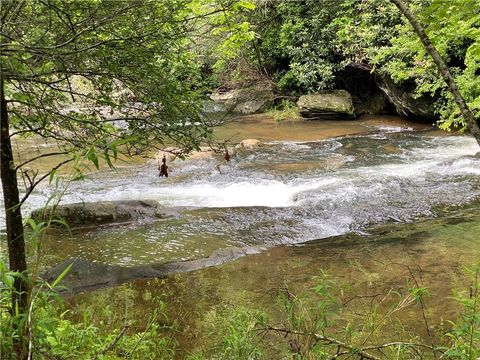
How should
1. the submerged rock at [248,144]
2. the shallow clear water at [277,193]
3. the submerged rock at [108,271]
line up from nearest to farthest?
1. the submerged rock at [108,271]
2. the shallow clear water at [277,193]
3. the submerged rock at [248,144]

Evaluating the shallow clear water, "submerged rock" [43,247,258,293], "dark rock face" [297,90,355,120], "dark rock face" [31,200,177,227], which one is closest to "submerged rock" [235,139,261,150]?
the shallow clear water

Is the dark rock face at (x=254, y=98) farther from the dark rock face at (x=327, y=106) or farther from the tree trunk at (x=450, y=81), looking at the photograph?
the tree trunk at (x=450, y=81)

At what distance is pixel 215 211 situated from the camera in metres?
7.35

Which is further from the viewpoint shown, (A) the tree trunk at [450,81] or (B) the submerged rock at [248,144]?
(B) the submerged rock at [248,144]

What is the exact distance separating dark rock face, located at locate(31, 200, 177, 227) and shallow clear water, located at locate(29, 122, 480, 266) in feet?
0.71

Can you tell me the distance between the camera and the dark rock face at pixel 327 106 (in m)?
16.9

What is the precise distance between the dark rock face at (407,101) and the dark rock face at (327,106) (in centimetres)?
151

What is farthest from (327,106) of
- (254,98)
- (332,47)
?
(254,98)

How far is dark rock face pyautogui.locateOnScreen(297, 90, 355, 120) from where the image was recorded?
1689 centimetres

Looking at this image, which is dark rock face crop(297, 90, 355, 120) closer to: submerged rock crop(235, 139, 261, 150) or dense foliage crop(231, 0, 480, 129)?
dense foliage crop(231, 0, 480, 129)

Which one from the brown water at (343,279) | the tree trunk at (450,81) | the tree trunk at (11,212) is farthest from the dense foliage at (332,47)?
the tree trunk at (11,212)

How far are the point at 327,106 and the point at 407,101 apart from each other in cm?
295

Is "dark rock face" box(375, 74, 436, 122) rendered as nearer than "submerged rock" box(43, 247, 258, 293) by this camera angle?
No

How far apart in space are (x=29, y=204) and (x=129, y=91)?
5.40 m
